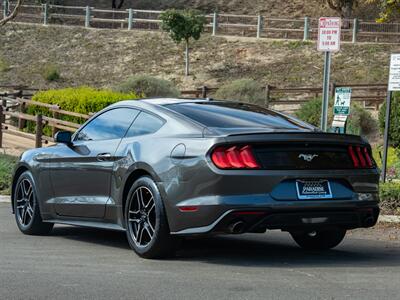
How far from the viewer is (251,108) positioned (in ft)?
31.6

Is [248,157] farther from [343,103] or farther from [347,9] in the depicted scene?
[347,9]

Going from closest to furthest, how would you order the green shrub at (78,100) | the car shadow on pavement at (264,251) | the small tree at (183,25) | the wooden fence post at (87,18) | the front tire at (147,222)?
the front tire at (147,222) < the car shadow on pavement at (264,251) < the green shrub at (78,100) < the small tree at (183,25) < the wooden fence post at (87,18)

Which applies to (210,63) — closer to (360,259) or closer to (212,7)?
(212,7)

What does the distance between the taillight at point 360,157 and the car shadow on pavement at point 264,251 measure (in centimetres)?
89

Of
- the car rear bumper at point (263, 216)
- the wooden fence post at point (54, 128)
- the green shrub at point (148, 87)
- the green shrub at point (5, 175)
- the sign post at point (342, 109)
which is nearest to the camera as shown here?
the car rear bumper at point (263, 216)

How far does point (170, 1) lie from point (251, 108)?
191ft

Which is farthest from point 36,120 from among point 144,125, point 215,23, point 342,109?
point 215,23

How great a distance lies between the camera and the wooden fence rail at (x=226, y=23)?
5206 centimetres

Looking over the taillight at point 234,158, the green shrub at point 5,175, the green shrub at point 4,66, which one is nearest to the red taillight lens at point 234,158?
the taillight at point 234,158

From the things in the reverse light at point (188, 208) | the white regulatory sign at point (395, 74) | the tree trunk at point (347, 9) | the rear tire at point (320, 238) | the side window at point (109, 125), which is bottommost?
the rear tire at point (320, 238)

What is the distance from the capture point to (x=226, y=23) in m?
56.8

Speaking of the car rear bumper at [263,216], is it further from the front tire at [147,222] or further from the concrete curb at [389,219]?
the concrete curb at [389,219]

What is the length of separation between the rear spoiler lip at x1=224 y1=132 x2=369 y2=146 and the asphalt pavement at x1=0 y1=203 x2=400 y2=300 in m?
1.12

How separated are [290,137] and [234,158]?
1.82 ft
